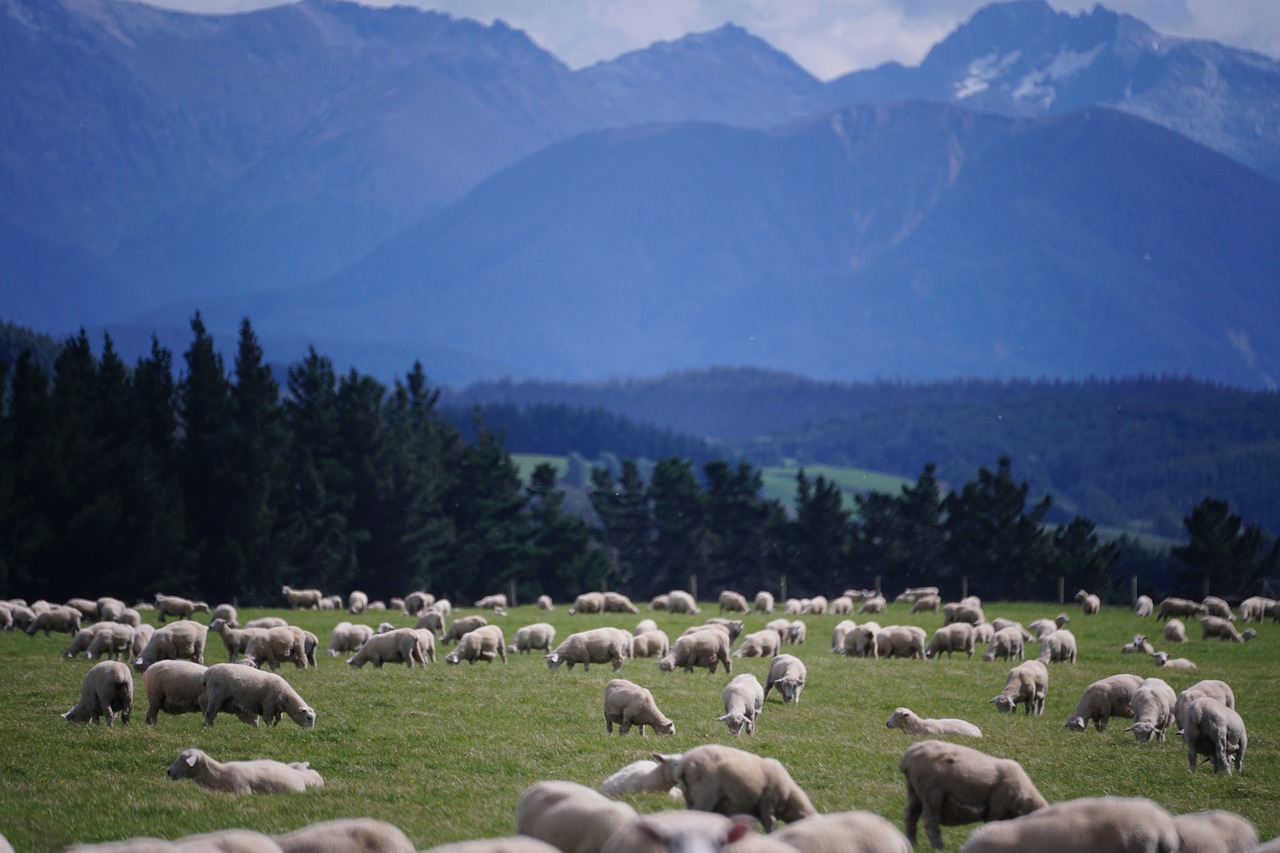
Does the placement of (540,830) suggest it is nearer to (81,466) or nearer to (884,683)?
(884,683)

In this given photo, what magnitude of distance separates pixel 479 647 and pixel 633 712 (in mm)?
12739

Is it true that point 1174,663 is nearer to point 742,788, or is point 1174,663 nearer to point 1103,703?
point 1103,703

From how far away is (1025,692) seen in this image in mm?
24703

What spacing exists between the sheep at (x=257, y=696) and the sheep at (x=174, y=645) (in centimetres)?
649

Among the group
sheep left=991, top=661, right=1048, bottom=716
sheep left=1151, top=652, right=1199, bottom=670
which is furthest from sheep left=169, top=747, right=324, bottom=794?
sheep left=1151, top=652, right=1199, bottom=670

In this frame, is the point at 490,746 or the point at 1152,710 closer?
the point at 490,746

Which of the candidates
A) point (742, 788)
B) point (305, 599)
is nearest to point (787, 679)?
point (742, 788)

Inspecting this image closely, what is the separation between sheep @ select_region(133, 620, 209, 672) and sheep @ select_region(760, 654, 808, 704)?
11763 mm

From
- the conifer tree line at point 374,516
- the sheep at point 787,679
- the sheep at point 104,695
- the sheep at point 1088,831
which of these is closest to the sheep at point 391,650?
the sheep at point 787,679

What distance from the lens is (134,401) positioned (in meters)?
66.3

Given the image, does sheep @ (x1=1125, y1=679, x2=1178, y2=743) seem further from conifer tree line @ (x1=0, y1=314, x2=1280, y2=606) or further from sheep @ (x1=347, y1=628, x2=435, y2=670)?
conifer tree line @ (x1=0, y1=314, x2=1280, y2=606)

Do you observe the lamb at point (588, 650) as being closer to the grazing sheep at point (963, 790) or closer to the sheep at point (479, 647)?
the sheep at point (479, 647)

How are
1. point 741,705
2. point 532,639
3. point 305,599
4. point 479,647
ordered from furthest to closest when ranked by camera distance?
1. point 305,599
2. point 532,639
3. point 479,647
4. point 741,705

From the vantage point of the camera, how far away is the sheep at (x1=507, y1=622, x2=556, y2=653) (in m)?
37.0
